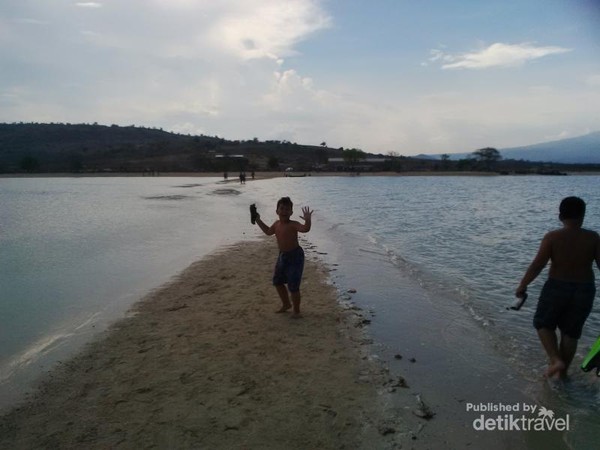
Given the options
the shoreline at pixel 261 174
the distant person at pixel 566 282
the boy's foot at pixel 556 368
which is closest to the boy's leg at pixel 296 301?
the distant person at pixel 566 282

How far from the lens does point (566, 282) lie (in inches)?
177

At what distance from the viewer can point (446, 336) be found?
6035mm

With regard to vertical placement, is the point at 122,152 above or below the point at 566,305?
above

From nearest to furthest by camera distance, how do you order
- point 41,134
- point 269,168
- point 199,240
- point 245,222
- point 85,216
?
point 199,240, point 245,222, point 85,216, point 269,168, point 41,134

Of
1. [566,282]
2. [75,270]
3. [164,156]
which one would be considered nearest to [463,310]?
[566,282]

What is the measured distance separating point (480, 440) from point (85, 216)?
72.7 ft

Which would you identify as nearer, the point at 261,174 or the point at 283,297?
the point at 283,297

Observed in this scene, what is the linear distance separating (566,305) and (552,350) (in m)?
0.52

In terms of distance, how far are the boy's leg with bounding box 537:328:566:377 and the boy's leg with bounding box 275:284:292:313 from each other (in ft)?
11.3

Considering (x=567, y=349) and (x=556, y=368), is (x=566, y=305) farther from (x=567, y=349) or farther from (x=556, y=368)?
(x=556, y=368)

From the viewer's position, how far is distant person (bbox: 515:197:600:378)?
443cm

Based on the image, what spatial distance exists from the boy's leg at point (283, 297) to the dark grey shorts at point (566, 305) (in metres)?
3.45

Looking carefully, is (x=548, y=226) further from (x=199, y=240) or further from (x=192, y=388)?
(x=192, y=388)

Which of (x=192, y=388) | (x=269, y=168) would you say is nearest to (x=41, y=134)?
(x=269, y=168)
